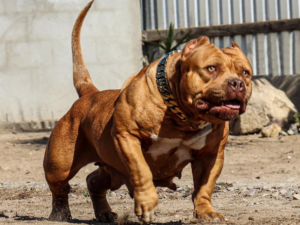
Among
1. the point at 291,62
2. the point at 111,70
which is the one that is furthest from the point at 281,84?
the point at 111,70

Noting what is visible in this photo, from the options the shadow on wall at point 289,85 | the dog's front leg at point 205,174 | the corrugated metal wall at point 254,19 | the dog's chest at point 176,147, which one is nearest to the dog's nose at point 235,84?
the dog's chest at point 176,147

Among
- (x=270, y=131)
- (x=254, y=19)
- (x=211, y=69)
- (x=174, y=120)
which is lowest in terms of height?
(x=270, y=131)

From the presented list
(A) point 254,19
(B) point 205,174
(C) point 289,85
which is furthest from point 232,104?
(A) point 254,19

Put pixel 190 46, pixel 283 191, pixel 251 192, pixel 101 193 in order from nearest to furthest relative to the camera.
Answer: pixel 190 46
pixel 101 193
pixel 283 191
pixel 251 192

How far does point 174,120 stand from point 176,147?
23 cm

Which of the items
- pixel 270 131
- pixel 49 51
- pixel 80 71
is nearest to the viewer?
pixel 80 71

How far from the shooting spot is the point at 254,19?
11.0 m

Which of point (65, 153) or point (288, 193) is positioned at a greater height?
point (65, 153)

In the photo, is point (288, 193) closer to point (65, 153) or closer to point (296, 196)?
point (296, 196)

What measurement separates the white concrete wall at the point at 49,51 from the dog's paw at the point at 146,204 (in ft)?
23.8

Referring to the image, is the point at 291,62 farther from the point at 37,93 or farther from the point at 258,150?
the point at 37,93

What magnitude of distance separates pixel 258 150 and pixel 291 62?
8.61 feet

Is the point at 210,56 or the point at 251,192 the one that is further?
the point at 251,192

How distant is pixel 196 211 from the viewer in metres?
4.39
